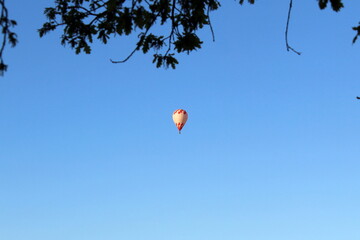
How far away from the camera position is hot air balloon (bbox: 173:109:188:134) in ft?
207

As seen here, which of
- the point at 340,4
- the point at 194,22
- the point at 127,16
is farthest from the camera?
the point at 194,22

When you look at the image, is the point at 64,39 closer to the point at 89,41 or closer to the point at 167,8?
the point at 89,41

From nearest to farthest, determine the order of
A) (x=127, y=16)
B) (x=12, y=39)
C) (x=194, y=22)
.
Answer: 1. (x=12, y=39)
2. (x=127, y=16)
3. (x=194, y=22)

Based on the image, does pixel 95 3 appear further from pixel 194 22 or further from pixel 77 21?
pixel 194 22

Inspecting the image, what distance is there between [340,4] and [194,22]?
3322 millimetres

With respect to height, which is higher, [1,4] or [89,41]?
[89,41]

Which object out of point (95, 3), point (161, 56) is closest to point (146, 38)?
point (161, 56)

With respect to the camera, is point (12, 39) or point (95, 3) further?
point (95, 3)

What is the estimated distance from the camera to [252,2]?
1227cm

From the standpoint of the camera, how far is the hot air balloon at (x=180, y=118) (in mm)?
62969

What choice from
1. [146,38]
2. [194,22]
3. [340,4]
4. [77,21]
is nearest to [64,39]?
[77,21]

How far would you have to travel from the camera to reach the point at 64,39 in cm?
1291

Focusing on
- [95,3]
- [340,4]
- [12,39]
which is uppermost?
[95,3]

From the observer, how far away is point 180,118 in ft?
207
